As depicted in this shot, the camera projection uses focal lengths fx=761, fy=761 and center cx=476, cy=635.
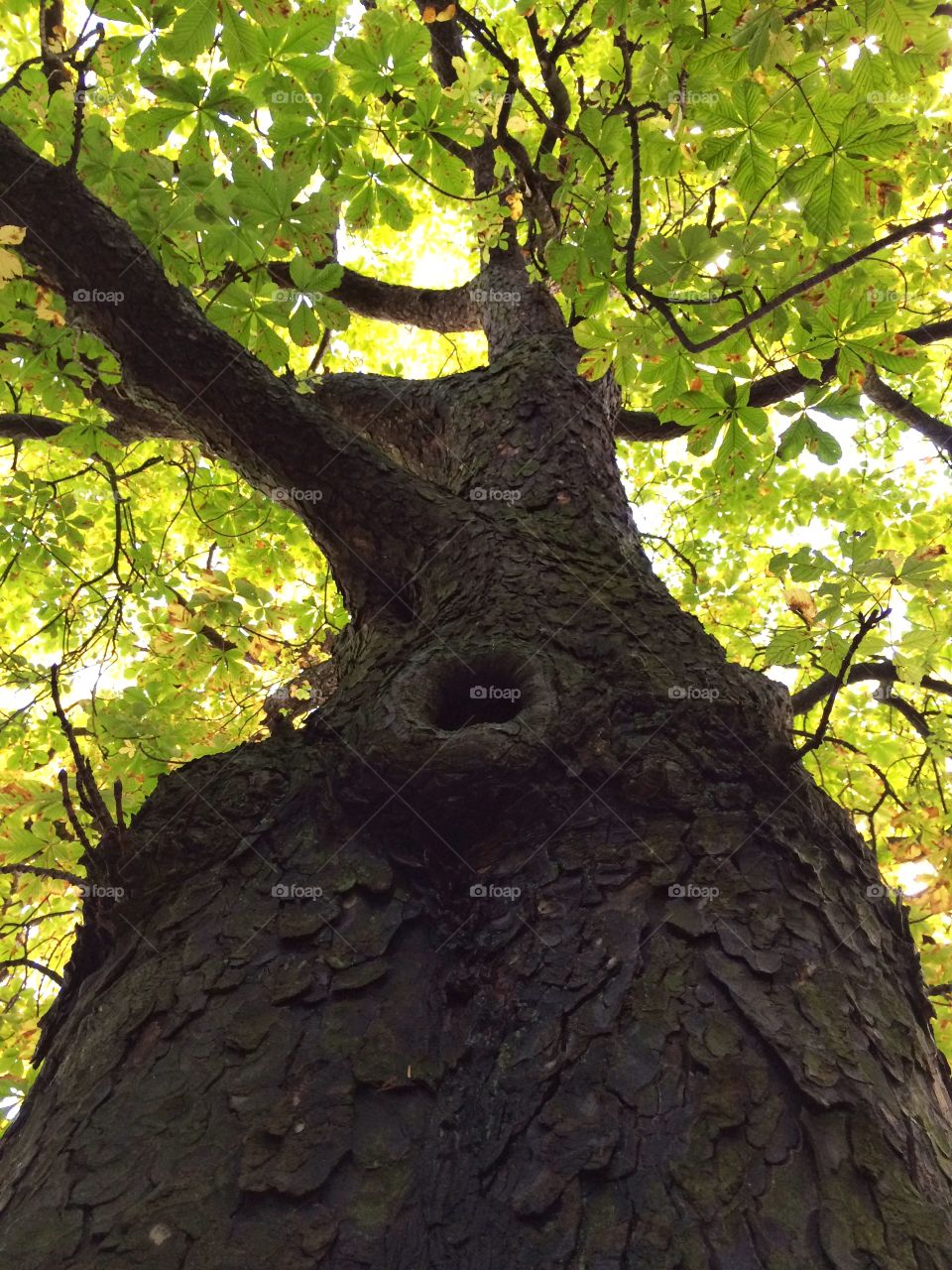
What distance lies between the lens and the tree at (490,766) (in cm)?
117

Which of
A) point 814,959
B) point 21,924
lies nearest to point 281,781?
point 814,959

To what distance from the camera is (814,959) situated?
1.43 metres

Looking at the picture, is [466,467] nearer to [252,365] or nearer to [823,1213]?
[252,365]

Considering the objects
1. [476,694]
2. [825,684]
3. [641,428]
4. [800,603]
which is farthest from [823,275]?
[641,428]

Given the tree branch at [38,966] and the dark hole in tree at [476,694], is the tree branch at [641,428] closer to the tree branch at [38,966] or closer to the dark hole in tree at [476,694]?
the dark hole in tree at [476,694]

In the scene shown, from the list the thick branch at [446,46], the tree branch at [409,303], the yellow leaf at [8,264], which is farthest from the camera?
the tree branch at [409,303]

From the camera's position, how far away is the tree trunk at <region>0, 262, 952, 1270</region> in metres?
1.11

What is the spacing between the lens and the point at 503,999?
4.72 ft

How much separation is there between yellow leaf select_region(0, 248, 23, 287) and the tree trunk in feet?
5.74

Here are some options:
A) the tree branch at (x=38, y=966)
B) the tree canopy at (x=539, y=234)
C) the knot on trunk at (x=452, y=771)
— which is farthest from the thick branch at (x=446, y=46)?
the tree branch at (x=38, y=966)

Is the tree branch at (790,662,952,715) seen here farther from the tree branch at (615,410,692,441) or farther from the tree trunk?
the tree branch at (615,410,692,441)

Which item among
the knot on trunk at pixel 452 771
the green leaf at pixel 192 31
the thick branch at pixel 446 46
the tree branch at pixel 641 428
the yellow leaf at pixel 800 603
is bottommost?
the knot on trunk at pixel 452 771

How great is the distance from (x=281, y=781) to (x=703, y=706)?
1.08 metres

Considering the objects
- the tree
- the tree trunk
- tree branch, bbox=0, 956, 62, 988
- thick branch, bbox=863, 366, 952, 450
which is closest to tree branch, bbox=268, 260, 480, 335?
the tree
